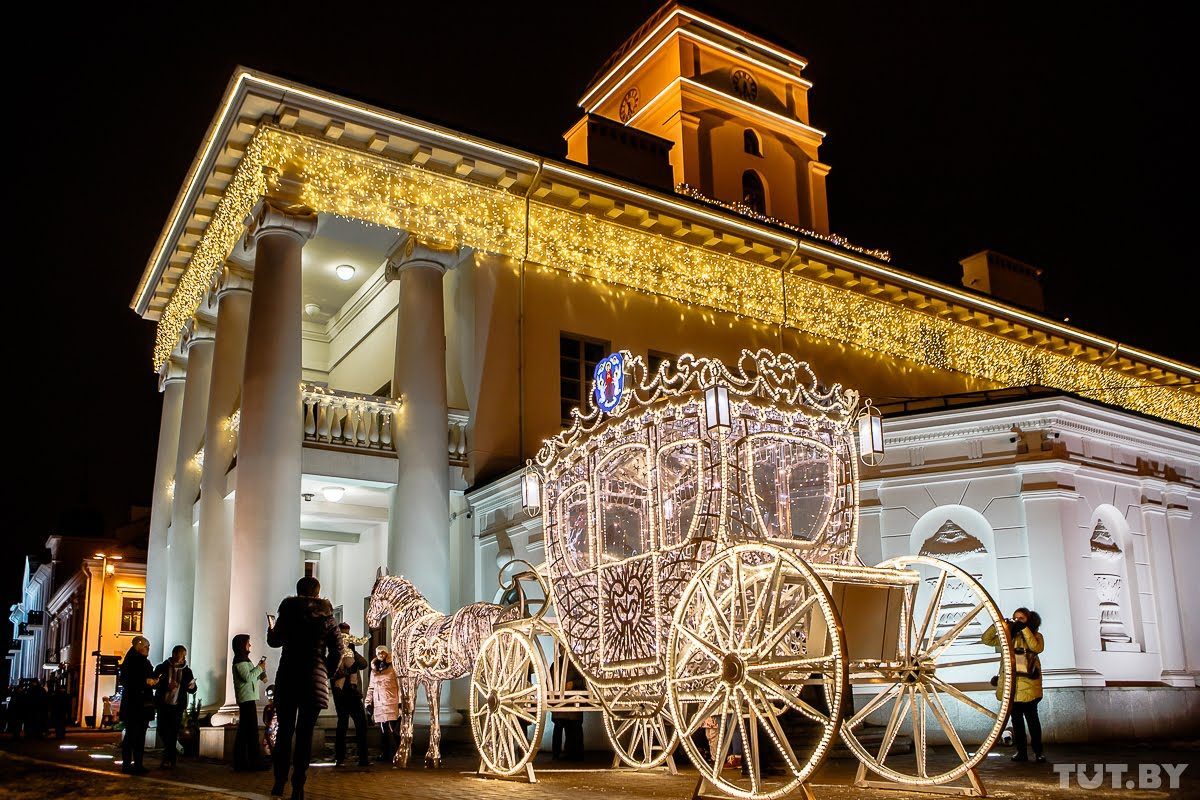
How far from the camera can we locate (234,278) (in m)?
21.4

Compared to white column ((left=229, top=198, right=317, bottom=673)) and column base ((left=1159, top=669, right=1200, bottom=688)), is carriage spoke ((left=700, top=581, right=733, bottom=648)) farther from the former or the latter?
column base ((left=1159, top=669, right=1200, bottom=688))

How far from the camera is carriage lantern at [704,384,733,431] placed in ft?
28.6

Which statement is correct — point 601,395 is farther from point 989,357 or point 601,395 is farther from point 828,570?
point 989,357

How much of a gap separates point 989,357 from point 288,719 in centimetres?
2322

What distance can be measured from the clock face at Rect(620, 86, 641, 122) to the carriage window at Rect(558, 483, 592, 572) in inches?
934

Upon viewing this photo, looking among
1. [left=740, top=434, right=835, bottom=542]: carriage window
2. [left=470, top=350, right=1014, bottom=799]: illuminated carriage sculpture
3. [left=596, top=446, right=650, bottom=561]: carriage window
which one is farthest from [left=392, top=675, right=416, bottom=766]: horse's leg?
[left=740, top=434, right=835, bottom=542]: carriage window

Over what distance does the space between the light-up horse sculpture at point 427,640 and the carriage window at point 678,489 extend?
8.34ft

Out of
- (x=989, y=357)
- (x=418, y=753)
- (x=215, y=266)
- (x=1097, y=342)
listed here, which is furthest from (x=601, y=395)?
(x=1097, y=342)

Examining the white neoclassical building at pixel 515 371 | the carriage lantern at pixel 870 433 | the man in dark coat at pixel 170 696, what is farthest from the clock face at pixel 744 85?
the carriage lantern at pixel 870 433

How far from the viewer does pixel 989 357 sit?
27.8 meters

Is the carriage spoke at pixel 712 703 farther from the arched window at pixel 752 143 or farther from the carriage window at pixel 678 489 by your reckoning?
the arched window at pixel 752 143

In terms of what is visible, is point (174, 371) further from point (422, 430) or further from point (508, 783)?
point (508, 783)

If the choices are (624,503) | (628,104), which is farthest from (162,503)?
(624,503)

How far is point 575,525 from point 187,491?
15458mm
